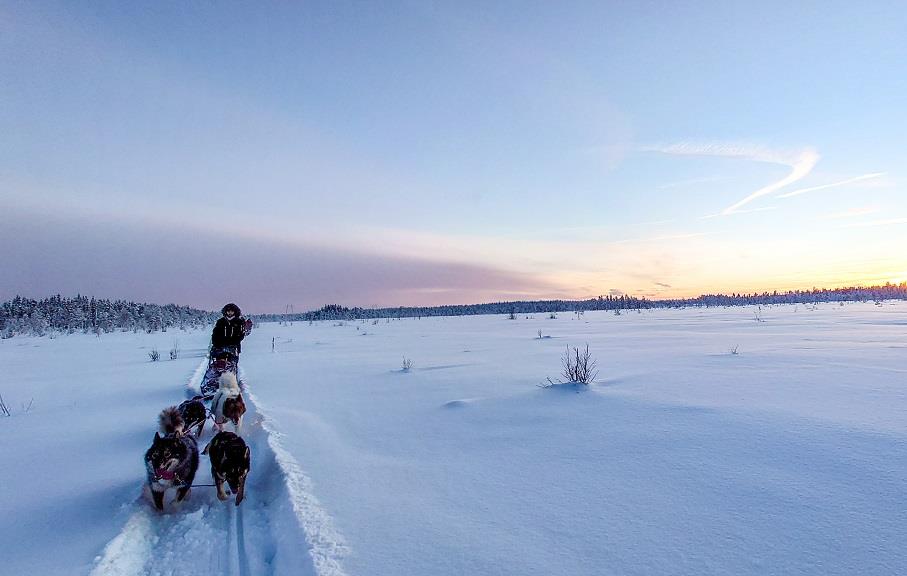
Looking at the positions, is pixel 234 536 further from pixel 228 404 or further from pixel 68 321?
pixel 68 321

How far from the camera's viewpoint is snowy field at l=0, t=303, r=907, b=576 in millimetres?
2447

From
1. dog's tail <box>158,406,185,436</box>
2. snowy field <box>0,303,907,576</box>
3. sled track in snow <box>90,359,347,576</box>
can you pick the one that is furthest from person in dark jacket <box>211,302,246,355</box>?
dog's tail <box>158,406,185,436</box>

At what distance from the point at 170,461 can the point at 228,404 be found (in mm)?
1462

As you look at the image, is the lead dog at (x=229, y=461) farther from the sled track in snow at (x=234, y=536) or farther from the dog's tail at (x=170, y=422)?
the dog's tail at (x=170, y=422)

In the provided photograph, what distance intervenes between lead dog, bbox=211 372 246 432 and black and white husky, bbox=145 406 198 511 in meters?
1.20

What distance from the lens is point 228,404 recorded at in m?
4.78

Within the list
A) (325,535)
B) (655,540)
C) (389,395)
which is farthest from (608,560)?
(389,395)

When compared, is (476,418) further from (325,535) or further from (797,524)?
(797,524)

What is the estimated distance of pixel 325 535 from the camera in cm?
279

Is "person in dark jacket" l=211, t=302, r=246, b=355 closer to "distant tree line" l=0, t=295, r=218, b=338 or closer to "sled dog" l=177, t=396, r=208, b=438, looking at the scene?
"sled dog" l=177, t=396, r=208, b=438

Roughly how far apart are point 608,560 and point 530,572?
439 mm

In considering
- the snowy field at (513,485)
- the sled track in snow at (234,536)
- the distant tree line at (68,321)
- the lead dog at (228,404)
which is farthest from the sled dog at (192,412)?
the distant tree line at (68,321)

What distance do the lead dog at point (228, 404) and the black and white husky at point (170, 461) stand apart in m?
1.20

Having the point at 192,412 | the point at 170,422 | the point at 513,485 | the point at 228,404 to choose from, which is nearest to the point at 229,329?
the point at 192,412
